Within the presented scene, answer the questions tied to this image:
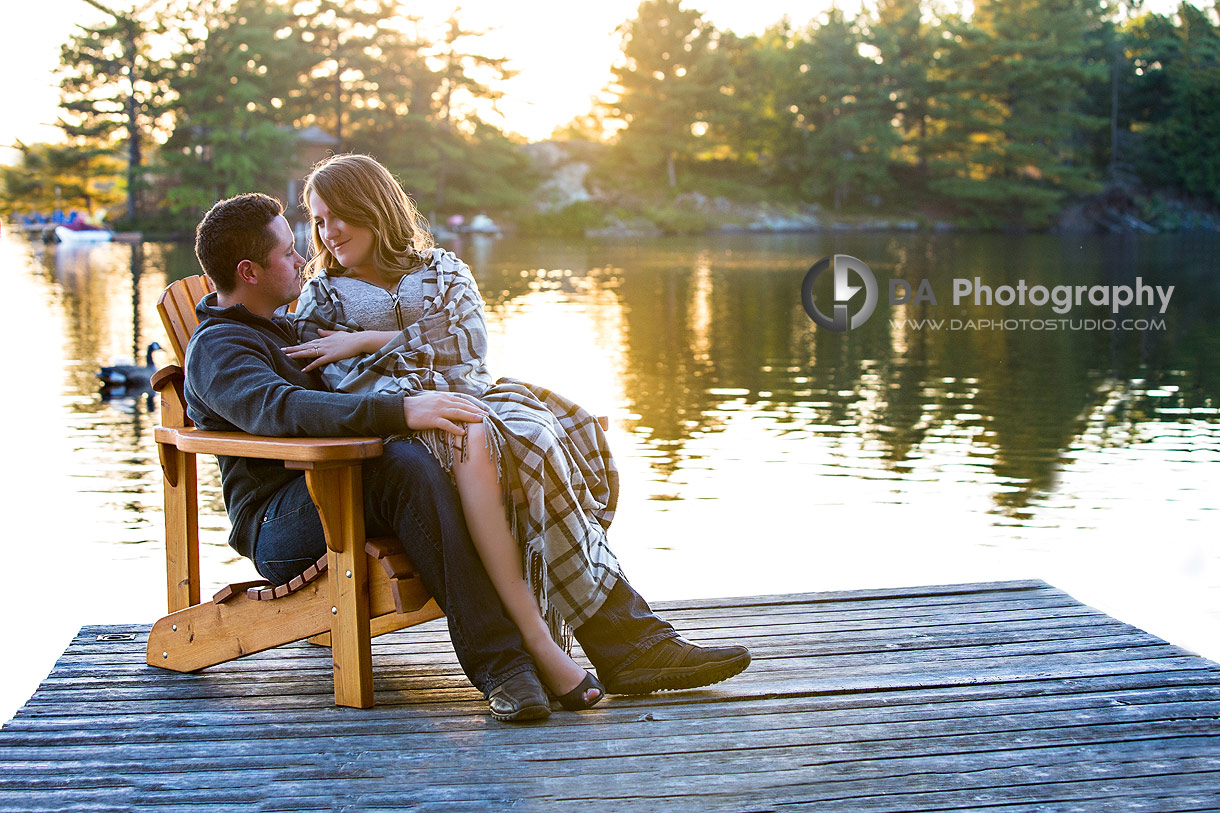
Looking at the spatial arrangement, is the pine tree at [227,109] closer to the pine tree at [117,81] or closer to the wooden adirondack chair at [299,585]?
the pine tree at [117,81]

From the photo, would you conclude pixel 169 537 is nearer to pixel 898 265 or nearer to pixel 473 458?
pixel 473 458

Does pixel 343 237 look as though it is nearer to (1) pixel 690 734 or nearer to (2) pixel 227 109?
(1) pixel 690 734

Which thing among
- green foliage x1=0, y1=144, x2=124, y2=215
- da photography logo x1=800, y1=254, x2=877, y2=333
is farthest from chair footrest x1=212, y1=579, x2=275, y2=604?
green foliage x1=0, y1=144, x2=124, y2=215

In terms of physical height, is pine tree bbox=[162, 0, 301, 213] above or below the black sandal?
above

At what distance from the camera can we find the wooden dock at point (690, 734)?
6.48 ft

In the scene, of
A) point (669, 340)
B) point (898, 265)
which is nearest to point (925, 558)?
point (669, 340)

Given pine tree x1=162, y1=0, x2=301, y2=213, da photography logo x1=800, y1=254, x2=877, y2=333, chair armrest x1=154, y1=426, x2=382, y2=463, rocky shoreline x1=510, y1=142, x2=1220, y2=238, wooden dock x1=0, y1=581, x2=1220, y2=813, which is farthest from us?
rocky shoreline x1=510, y1=142, x2=1220, y2=238

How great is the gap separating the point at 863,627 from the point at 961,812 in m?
1.01

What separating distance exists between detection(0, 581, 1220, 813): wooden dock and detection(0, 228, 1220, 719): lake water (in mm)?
1794

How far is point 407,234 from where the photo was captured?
268 centimetres

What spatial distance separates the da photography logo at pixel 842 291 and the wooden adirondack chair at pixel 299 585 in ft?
37.5

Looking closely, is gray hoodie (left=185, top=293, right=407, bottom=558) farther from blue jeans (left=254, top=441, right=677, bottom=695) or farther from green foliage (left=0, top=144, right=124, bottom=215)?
green foliage (left=0, top=144, right=124, bottom=215)

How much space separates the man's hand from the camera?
228 cm

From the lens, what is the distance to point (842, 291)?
18109mm
